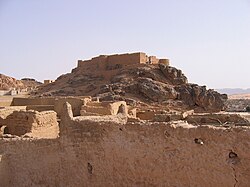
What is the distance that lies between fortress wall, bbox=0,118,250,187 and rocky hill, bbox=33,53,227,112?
2047 cm

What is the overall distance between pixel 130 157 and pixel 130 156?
0.06 feet

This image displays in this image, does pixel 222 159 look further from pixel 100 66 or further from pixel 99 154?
pixel 100 66

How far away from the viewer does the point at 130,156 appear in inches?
262

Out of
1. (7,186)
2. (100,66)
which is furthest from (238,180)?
(100,66)

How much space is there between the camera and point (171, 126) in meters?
6.11

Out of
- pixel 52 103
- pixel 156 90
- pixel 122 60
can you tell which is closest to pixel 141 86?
pixel 156 90

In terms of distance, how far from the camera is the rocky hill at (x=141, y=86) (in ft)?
98.7

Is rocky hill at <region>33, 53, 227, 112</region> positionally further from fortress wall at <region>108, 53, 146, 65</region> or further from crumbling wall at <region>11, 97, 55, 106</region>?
crumbling wall at <region>11, 97, 55, 106</region>

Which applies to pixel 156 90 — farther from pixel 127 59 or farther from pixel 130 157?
pixel 130 157

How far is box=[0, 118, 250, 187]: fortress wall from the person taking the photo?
559 centimetres

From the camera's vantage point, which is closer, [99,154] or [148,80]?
[99,154]

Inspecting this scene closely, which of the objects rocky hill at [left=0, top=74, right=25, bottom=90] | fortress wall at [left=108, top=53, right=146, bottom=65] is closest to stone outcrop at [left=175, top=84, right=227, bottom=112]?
fortress wall at [left=108, top=53, right=146, bottom=65]

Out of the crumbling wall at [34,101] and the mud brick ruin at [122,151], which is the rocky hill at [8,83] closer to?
the crumbling wall at [34,101]

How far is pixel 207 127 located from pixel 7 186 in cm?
506
